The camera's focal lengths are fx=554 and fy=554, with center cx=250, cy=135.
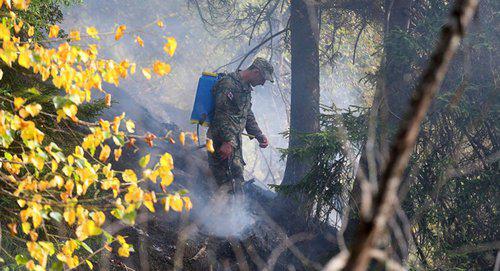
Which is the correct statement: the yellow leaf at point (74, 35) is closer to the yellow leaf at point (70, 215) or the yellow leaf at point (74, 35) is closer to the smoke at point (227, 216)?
the yellow leaf at point (70, 215)

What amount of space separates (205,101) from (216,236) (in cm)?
203

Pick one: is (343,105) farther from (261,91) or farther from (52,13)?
(52,13)

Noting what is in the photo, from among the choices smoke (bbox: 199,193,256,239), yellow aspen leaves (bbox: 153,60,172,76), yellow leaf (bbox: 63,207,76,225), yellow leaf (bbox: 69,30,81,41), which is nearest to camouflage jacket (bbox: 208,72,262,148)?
smoke (bbox: 199,193,256,239)

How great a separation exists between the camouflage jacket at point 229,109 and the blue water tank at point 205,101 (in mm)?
114

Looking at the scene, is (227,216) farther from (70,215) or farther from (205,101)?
(70,215)

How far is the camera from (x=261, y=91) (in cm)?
2998

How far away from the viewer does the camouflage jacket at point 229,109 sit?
26.4ft

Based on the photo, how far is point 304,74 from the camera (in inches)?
400

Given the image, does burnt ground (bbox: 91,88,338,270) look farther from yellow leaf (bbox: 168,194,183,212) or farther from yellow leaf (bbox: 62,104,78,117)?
yellow leaf (bbox: 62,104,78,117)

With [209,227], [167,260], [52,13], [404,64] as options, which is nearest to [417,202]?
[404,64]

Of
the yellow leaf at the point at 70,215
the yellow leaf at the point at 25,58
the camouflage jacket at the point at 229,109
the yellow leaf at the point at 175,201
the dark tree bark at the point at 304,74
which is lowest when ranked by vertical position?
the yellow leaf at the point at 70,215

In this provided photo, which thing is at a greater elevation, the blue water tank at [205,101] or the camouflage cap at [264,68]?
the camouflage cap at [264,68]

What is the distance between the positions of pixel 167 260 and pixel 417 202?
11.1 ft

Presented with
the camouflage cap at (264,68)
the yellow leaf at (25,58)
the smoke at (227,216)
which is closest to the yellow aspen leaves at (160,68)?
the yellow leaf at (25,58)
